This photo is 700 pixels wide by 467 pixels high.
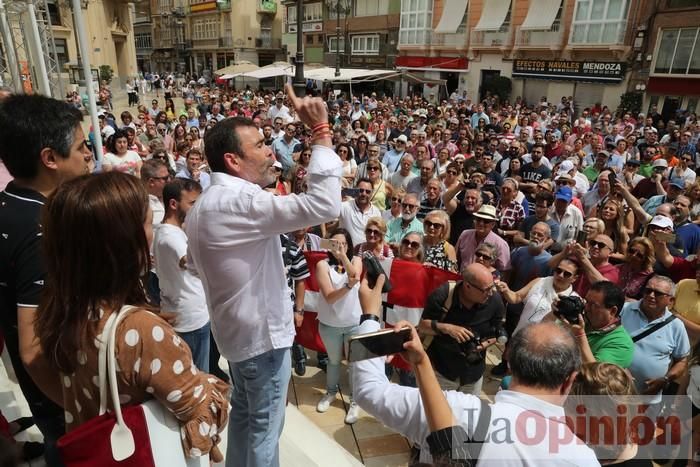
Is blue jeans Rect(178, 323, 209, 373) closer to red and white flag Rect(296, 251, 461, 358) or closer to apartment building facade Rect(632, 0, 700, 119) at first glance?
red and white flag Rect(296, 251, 461, 358)

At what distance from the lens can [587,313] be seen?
3160 mm

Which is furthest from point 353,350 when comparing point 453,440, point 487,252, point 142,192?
point 487,252

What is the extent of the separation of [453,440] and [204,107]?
17116 mm

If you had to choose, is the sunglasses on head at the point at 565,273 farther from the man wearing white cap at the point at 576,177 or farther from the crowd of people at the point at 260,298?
the man wearing white cap at the point at 576,177

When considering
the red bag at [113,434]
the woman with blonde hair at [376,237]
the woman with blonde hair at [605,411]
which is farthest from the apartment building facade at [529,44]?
the red bag at [113,434]

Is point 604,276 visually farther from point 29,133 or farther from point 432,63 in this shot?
point 432,63

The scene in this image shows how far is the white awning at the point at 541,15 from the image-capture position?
2488 centimetres

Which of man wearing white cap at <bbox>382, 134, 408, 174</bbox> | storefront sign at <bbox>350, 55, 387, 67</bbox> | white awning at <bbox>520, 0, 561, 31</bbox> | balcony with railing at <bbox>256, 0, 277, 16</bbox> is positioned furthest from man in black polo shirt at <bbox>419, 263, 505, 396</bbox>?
balcony with railing at <bbox>256, 0, 277, 16</bbox>

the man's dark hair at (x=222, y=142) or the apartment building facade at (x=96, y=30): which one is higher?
the apartment building facade at (x=96, y=30)

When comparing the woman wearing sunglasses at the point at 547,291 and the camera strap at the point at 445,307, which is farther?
the woman wearing sunglasses at the point at 547,291

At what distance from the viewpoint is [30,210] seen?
163 centimetres

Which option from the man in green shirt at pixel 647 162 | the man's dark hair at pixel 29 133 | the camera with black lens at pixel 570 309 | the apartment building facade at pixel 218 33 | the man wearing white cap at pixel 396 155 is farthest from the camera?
the apartment building facade at pixel 218 33

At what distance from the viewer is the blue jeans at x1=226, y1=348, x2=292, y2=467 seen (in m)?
2.01

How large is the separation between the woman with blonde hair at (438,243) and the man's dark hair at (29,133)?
10.5 ft
